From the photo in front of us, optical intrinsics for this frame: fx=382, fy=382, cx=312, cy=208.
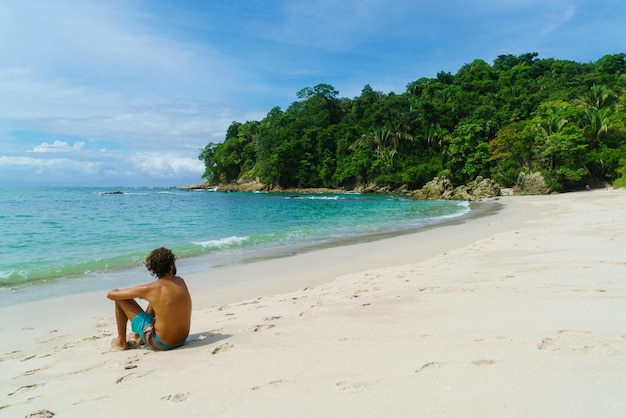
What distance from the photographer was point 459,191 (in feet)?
152

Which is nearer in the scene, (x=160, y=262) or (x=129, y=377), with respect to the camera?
(x=129, y=377)

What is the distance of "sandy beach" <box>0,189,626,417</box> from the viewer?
8.10 feet

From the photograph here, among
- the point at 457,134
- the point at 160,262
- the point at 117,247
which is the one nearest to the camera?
the point at 160,262

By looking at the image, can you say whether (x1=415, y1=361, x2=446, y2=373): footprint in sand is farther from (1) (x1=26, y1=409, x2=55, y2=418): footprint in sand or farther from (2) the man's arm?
(2) the man's arm

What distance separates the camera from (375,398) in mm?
2523

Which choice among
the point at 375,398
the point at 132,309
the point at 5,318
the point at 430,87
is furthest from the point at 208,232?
the point at 430,87

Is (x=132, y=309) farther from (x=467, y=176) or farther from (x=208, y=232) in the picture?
(x=467, y=176)

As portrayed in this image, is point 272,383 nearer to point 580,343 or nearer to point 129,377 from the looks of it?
point 129,377

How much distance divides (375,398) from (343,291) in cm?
428

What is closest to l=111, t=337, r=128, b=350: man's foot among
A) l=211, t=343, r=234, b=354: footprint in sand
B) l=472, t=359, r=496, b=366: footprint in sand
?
l=211, t=343, r=234, b=354: footprint in sand

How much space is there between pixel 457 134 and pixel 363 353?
209 ft

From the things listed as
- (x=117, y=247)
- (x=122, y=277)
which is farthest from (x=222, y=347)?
(x=117, y=247)

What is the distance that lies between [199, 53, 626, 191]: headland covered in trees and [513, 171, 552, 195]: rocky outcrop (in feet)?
1.13

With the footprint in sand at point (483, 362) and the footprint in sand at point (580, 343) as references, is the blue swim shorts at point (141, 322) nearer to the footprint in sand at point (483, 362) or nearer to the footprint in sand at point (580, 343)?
the footprint in sand at point (483, 362)
